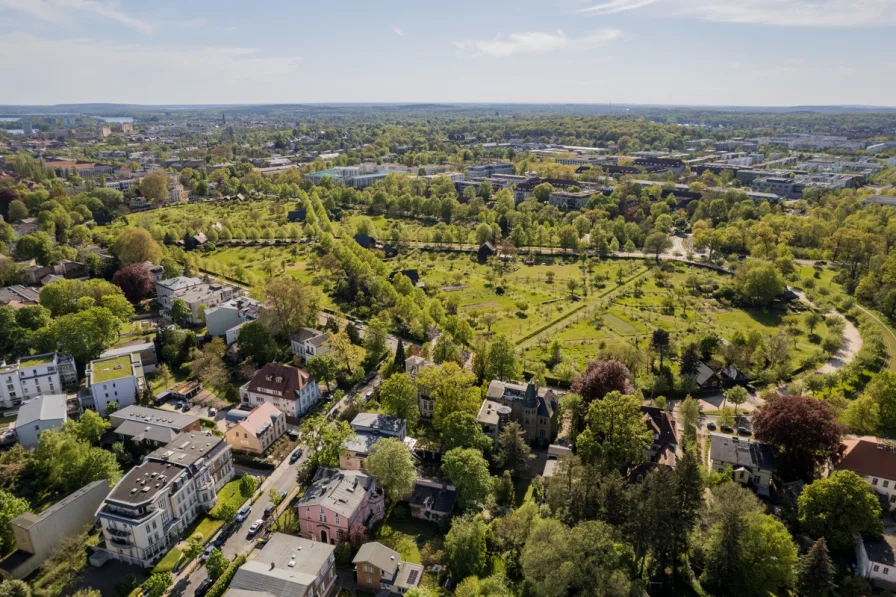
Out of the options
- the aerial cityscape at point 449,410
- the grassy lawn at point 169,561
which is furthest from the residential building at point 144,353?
the grassy lawn at point 169,561

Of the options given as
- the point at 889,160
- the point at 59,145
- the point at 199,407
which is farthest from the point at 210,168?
the point at 889,160

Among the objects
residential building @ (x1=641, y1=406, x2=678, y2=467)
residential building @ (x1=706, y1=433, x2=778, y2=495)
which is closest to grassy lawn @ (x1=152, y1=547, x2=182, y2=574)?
residential building @ (x1=641, y1=406, x2=678, y2=467)

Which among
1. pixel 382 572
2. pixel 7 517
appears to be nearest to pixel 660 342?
pixel 382 572

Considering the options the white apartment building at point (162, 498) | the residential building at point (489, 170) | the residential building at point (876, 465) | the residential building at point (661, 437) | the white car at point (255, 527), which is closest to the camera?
the white apartment building at point (162, 498)

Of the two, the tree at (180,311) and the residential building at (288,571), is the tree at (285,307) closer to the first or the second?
the tree at (180,311)

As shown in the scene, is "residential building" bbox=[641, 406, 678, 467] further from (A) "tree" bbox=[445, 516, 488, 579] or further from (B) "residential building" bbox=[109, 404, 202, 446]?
(B) "residential building" bbox=[109, 404, 202, 446]

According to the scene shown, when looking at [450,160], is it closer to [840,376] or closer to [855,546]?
[840,376]

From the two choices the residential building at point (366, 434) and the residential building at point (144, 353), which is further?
the residential building at point (144, 353)
